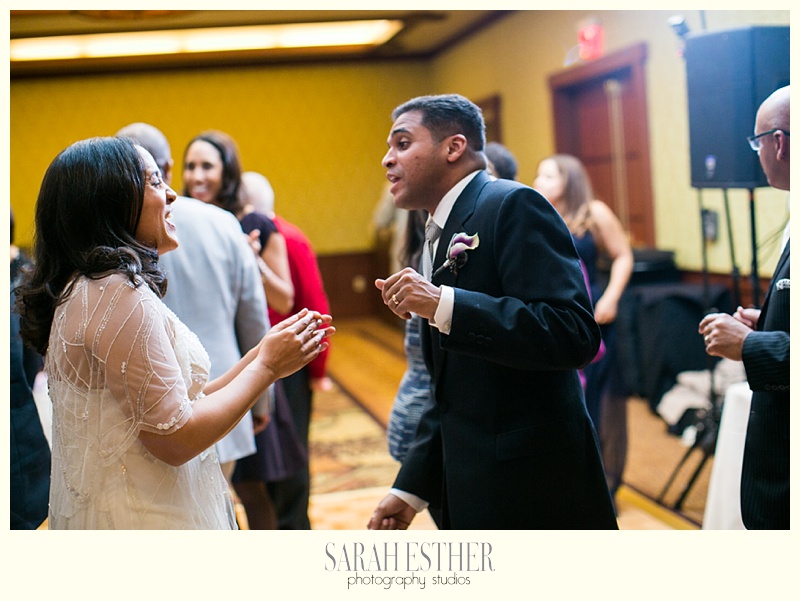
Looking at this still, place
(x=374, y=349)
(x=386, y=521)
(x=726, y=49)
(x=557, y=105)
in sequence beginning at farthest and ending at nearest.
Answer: (x=374, y=349), (x=557, y=105), (x=726, y=49), (x=386, y=521)

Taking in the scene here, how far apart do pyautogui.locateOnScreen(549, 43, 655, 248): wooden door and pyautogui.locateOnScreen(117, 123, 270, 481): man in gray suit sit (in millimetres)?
3828

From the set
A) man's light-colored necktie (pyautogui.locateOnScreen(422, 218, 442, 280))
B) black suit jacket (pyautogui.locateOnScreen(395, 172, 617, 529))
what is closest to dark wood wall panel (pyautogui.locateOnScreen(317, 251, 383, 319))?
man's light-colored necktie (pyautogui.locateOnScreen(422, 218, 442, 280))

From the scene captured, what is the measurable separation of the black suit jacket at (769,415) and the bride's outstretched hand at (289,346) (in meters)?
0.86

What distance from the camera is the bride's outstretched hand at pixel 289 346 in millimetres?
1538

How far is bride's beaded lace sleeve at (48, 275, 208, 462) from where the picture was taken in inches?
56.3

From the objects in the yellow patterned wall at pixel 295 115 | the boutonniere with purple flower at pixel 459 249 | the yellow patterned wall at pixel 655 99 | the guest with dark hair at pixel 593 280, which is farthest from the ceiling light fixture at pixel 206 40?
the boutonniere with purple flower at pixel 459 249

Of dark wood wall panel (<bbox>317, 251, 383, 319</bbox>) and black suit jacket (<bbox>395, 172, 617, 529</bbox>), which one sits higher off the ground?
black suit jacket (<bbox>395, 172, 617, 529</bbox>)

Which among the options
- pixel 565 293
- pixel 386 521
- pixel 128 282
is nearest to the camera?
pixel 128 282

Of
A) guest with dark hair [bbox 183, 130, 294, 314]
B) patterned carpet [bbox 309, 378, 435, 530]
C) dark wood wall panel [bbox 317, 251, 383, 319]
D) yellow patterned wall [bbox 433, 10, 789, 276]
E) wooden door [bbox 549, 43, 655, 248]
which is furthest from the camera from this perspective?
dark wood wall panel [bbox 317, 251, 383, 319]

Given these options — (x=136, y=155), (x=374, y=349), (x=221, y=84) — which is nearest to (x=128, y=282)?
(x=136, y=155)

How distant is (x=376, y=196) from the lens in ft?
34.3

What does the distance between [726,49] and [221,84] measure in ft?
25.2

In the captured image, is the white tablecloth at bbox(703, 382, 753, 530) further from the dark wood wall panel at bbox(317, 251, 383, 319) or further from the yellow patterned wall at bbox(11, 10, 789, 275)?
the dark wood wall panel at bbox(317, 251, 383, 319)
